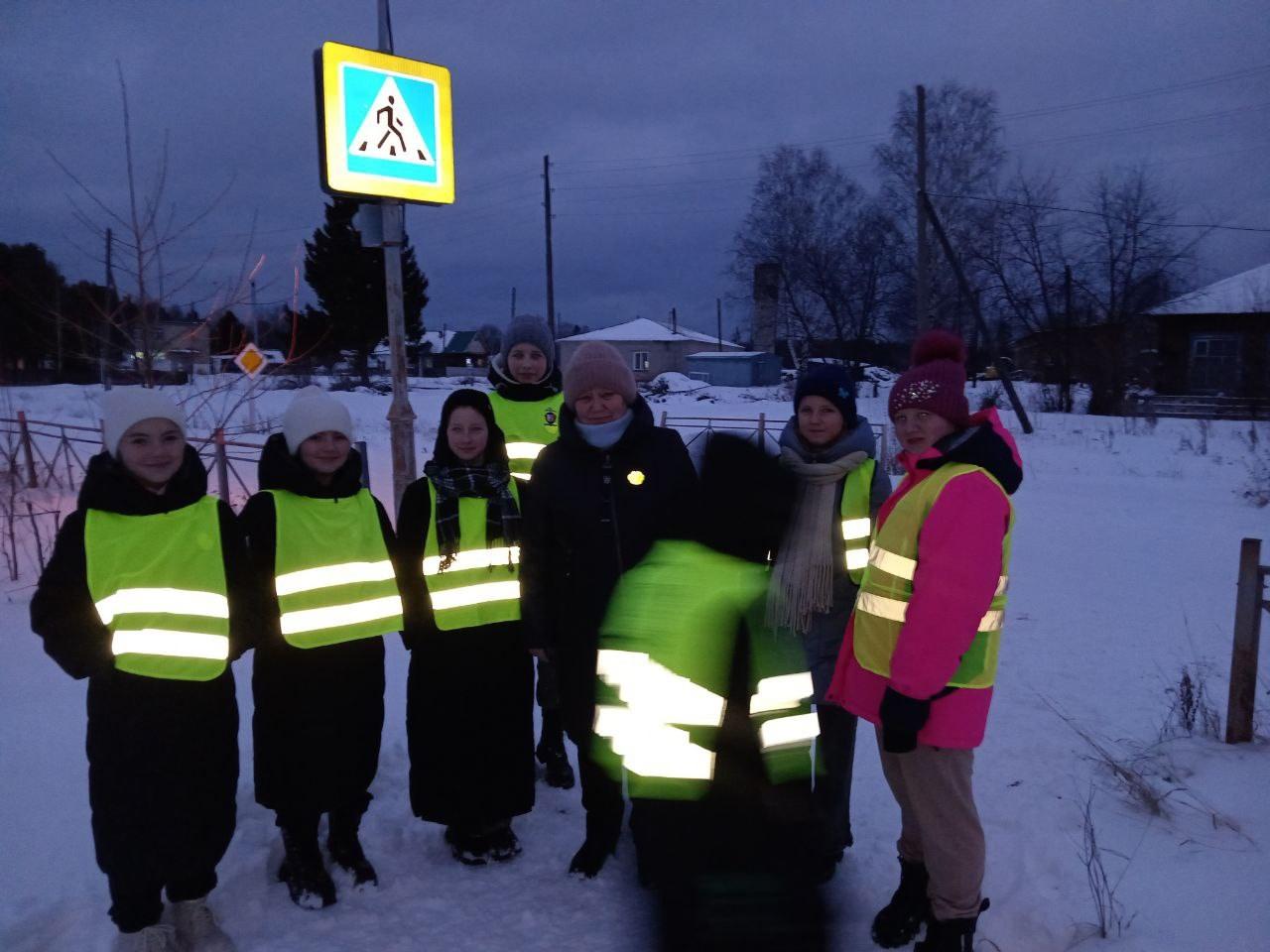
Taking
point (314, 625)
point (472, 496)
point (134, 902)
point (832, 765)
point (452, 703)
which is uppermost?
point (472, 496)

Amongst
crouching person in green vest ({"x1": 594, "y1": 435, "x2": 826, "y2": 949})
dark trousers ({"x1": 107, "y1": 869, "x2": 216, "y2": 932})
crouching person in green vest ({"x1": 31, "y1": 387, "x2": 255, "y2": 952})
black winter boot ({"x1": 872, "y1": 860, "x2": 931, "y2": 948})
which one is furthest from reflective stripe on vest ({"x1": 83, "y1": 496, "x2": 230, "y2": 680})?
black winter boot ({"x1": 872, "y1": 860, "x2": 931, "y2": 948})

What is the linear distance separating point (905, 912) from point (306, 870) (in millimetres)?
2083

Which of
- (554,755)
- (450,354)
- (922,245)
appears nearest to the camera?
(554,755)

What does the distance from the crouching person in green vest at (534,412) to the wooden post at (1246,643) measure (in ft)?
10.1

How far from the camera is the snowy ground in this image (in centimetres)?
261

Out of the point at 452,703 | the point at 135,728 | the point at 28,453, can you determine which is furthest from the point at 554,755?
the point at 28,453

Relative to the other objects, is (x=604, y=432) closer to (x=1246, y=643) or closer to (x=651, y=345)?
(x=1246, y=643)

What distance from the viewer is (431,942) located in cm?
262

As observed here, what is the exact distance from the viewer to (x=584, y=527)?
9.27ft

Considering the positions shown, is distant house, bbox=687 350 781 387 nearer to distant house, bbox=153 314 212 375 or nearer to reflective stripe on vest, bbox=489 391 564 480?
distant house, bbox=153 314 212 375

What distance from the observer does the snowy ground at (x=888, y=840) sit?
8.57ft

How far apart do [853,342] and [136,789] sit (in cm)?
3844

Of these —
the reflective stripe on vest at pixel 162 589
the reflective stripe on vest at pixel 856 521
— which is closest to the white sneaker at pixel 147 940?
the reflective stripe on vest at pixel 162 589

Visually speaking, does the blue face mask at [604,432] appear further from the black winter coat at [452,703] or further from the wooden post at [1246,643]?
the wooden post at [1246,643]
